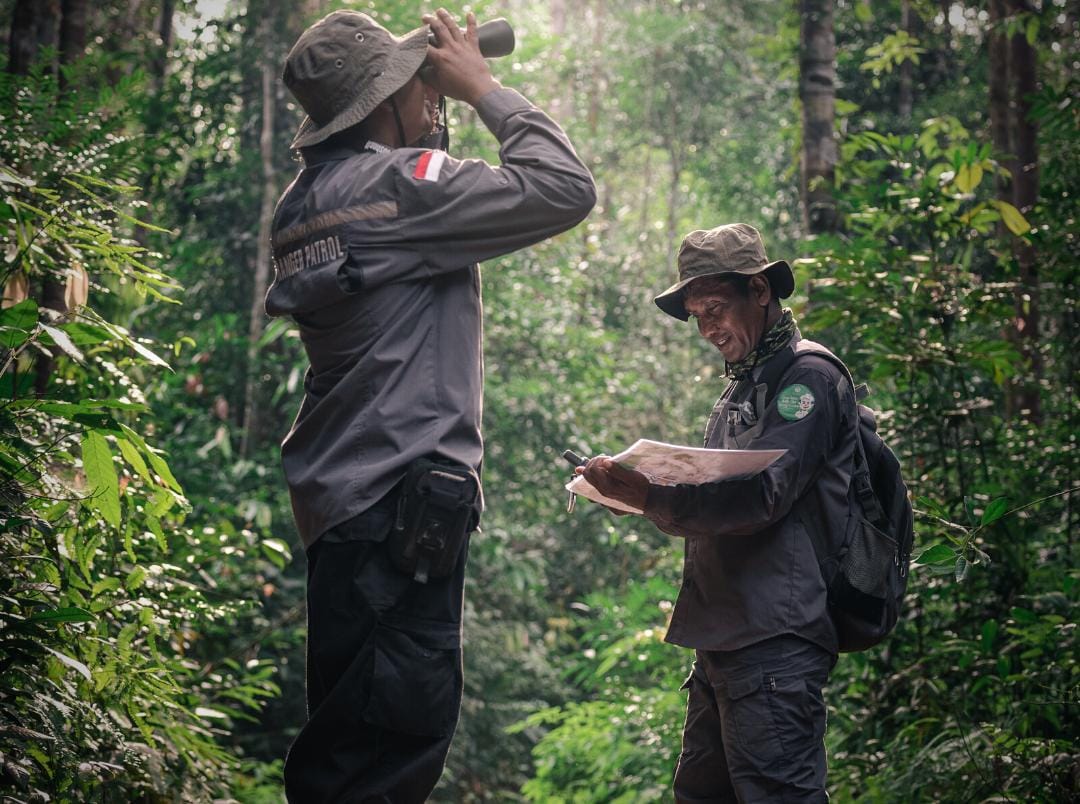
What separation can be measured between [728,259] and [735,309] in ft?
0.48

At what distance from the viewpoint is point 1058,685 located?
13.2ft

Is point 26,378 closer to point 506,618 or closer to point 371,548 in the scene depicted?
point 371,548

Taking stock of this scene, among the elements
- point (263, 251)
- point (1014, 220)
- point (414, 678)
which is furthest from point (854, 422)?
point (263, 251)

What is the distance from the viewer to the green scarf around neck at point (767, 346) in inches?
125

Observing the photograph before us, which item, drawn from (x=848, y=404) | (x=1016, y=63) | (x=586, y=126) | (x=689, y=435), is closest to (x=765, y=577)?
(x=848, y=404)

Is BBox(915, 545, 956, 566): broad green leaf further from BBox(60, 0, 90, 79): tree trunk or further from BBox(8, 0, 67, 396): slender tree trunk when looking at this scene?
BBox(60, 0, 90, 79): tree trunk

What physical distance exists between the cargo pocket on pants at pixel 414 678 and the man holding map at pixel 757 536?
25.5 inches

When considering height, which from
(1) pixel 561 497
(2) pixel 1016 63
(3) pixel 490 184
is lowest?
(1) pixel 561 497

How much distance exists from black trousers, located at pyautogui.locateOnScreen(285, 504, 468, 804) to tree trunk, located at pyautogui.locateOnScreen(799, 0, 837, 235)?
4.29 metres

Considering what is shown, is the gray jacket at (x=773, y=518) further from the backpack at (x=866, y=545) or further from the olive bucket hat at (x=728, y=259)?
the olive bucket hat at (x=728, y=259)

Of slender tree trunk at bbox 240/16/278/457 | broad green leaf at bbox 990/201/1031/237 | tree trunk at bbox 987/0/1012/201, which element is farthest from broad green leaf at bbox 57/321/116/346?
tree trunk at bbox 987/0/1012/201

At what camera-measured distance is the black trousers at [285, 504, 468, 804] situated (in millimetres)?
2492

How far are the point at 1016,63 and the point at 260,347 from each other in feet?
19.2

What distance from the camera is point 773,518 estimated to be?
2.90 meters
